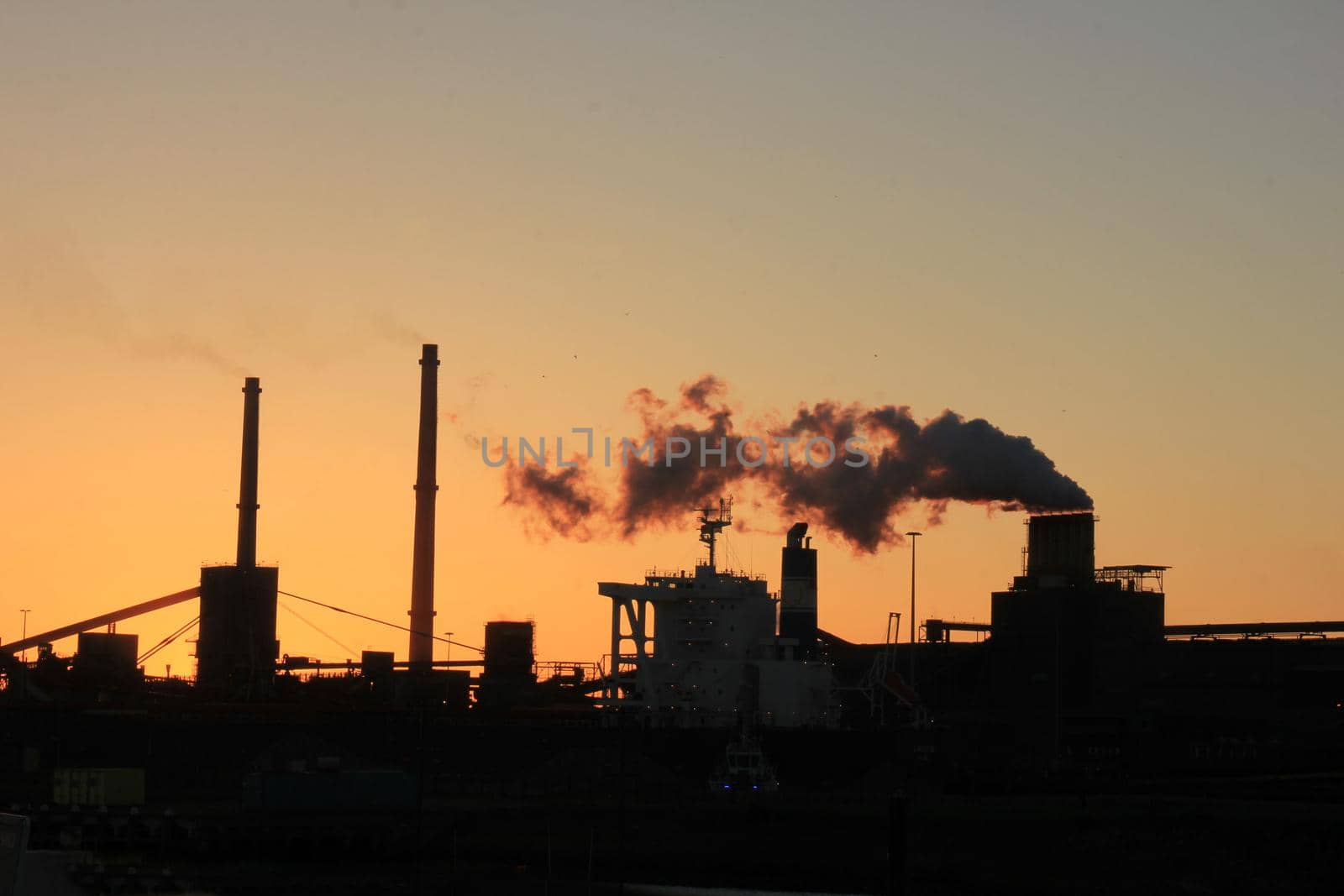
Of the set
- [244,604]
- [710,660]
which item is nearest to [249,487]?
[244,604]

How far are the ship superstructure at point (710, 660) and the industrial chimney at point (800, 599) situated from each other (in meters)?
1.66

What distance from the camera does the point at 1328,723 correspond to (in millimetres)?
94562

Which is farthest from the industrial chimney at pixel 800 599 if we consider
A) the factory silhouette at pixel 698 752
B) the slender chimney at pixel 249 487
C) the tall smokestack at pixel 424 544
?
the slender chimney at pixel 249 487

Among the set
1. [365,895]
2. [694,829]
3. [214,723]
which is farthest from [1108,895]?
[214,723]

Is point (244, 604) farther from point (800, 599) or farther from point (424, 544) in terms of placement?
point (800, 599)

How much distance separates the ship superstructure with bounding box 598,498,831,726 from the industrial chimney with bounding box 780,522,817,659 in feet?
5.44

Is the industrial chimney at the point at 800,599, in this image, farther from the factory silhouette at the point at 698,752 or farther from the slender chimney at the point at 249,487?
the slender chimney at the point at 249,487

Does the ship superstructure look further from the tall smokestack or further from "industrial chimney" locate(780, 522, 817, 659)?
the tall smokestack

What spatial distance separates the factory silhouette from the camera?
49.4 meters

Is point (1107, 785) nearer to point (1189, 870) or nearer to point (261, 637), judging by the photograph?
point (1189, 870)

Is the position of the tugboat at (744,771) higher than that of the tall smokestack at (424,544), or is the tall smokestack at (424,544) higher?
the tall smokestack at (424,544)

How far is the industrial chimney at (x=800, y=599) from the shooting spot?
81.4 meters

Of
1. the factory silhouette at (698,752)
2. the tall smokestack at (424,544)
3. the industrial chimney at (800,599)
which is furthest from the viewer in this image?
the tall smokestack at (424,544)

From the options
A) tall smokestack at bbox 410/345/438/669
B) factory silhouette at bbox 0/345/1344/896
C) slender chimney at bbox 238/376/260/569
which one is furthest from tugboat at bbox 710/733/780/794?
slender chimney at bbox 238/376/260/569
